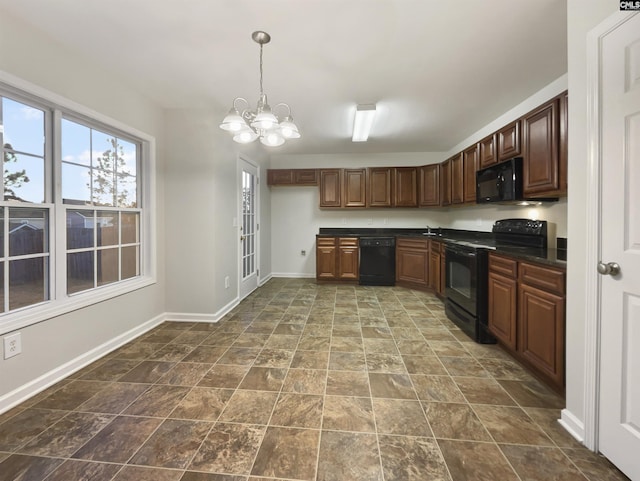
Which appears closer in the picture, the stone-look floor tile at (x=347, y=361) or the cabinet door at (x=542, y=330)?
the cabinet door at (x=542, y=330)

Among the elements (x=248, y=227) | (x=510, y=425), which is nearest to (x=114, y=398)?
(x=510, y=425)

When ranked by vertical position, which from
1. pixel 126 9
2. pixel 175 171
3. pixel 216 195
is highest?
pixel 126 9

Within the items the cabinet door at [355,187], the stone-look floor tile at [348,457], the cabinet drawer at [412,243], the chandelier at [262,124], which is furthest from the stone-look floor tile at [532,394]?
the cabinet door at [355,187]

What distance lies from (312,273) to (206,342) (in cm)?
311

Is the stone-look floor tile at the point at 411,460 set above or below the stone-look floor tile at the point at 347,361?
below

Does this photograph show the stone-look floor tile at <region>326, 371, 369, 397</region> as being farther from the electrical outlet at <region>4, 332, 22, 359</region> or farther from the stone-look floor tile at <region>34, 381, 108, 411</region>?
the electrical outlet at <region>4, 332, 22, 359</region>

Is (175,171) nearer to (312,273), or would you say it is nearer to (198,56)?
(198,56)

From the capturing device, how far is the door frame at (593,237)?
129cm

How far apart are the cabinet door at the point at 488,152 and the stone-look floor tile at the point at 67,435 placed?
12.9 ft

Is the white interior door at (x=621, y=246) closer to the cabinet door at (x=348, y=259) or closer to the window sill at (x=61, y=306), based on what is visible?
the window sill at (x=61, y=306)

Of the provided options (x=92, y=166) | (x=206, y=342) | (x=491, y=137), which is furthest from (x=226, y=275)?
(x=491, y=137)

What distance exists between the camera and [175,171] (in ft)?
9.80

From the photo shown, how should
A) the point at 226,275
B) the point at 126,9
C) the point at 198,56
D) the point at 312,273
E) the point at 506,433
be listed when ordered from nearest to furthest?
the point at 506,433 < the point at 126,9 < the point at 198,56 < the point at 226,275 < the point at 312,273

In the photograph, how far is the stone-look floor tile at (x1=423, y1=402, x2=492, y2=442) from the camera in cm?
141
